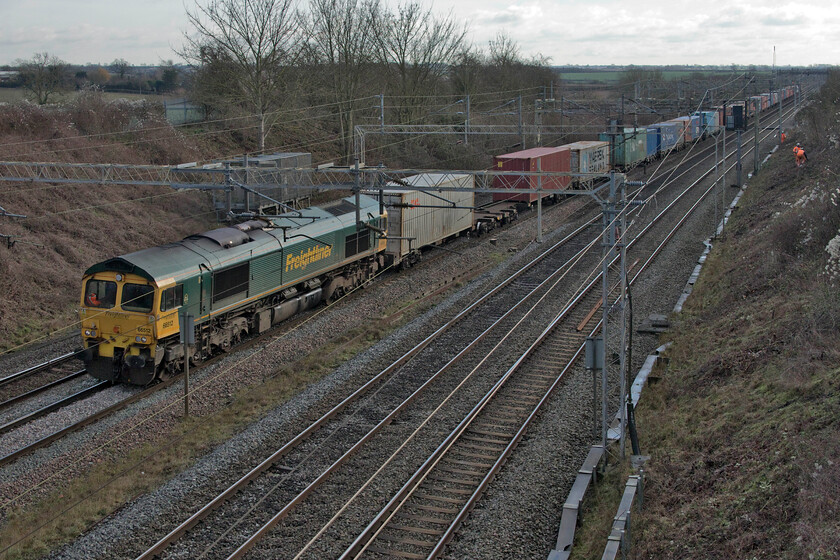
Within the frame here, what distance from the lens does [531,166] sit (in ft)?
120

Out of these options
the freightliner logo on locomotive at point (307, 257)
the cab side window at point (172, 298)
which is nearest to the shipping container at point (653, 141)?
the freightliner logo on locomotive at point (307, 257)

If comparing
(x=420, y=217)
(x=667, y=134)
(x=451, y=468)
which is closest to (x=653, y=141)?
(x=667, y=134)

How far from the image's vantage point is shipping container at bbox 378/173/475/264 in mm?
28047

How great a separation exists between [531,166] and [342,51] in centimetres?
1640

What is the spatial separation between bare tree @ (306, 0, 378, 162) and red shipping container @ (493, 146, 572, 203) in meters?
11.1

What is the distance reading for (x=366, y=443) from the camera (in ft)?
47.4

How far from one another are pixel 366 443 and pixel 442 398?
2.65m

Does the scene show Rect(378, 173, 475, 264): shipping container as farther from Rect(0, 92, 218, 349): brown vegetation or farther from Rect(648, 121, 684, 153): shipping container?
Rect(648, 121, 684, 153): shipping container

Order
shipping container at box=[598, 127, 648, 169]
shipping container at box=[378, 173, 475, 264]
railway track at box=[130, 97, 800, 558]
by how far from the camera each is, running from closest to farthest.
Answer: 1. railway track at box=[130, 97, 800, 558]
2. shipping container at box=[378, 173, 475, 264]
3. shipping container at box=[598, 127, 648, 169]

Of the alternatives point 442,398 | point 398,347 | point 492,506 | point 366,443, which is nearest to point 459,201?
point 398,347

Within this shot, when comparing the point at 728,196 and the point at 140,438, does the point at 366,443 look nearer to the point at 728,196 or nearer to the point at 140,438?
the point at 140,438

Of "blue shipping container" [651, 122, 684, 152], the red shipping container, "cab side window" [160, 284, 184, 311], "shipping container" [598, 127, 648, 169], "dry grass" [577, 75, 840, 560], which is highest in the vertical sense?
"blue shipping container" [651, 122, 684, 152]

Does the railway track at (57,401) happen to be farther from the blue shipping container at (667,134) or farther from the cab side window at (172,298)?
the blue shipping container at (667,134)

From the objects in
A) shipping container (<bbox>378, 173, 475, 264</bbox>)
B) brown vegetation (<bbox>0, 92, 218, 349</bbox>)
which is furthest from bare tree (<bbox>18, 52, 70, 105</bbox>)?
shipping container (<bbox>378, 173, 475, 264</bbox>)
